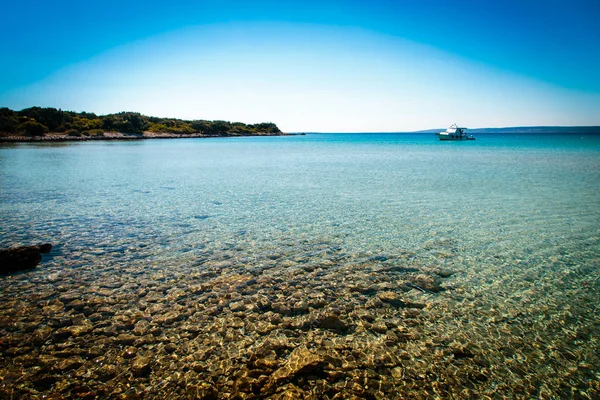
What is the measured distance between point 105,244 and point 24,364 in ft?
18.6

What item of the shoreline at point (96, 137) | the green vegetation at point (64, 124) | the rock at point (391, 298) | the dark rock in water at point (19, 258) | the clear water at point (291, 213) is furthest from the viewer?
the green vegetation at point (64, 124)

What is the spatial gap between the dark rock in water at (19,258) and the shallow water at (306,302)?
0.32 m

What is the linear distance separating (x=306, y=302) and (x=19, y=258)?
25.0 feet

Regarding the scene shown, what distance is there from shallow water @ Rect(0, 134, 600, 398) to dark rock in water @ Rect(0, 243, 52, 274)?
0.32 meters

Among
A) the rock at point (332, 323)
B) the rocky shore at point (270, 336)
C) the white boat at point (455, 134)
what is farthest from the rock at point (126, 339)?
the white boat at point (455, 134)

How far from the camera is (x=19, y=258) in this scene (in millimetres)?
7605

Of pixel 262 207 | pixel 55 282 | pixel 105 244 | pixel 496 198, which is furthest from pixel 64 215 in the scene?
pixel 496 198

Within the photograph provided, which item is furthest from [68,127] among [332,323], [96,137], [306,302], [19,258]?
[332,323]

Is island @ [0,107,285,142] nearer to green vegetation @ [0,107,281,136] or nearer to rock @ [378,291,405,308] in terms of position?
green vegetation @ [0,107,281,136]

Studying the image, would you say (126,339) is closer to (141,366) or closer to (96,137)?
(141,366)

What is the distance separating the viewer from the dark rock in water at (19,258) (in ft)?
24.4

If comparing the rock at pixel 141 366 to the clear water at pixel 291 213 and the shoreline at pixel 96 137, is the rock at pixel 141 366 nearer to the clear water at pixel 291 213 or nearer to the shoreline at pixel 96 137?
the clear water at pixel 291 213

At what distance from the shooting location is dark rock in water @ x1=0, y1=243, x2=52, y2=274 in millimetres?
7445

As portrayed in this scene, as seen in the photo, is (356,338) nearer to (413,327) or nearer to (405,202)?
(413,327)
